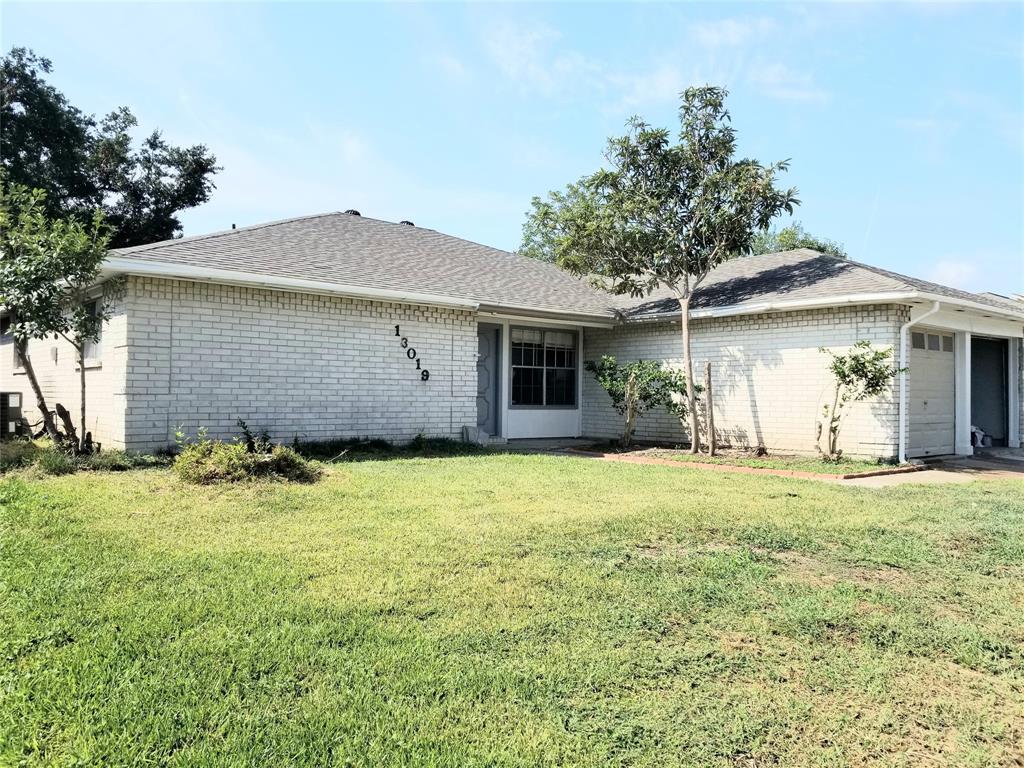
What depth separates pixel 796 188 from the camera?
1138 cm

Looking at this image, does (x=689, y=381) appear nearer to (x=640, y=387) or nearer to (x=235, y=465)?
(x=640, y=387)

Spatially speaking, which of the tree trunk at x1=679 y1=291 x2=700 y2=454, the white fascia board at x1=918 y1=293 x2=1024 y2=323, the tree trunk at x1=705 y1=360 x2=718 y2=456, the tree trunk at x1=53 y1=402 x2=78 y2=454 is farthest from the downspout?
the tree trunk at x1=53 y1=402 x2=78 y2=454

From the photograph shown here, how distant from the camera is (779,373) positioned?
12.2 metres

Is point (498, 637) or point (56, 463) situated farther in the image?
point (56, 463)

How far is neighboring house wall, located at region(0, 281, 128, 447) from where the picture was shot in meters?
9.40

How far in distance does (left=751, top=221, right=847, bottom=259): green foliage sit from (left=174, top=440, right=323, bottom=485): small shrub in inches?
1324

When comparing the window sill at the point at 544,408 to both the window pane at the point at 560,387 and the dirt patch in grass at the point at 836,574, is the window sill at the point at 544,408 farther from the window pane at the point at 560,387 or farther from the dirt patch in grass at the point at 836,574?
the dirt patch in grass at the point at 836,574

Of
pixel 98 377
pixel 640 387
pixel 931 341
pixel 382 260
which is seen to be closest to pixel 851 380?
pixel 931 341

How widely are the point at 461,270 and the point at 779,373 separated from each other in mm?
6924

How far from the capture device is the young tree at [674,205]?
11.6m

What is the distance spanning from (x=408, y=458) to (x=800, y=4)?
373 inches

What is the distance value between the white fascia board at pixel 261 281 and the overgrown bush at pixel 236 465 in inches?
121

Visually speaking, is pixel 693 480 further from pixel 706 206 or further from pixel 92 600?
pixel 92 600

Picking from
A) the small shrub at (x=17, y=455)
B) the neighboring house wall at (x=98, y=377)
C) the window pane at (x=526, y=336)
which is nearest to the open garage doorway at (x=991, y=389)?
the window pane at (x=526, y=336)
